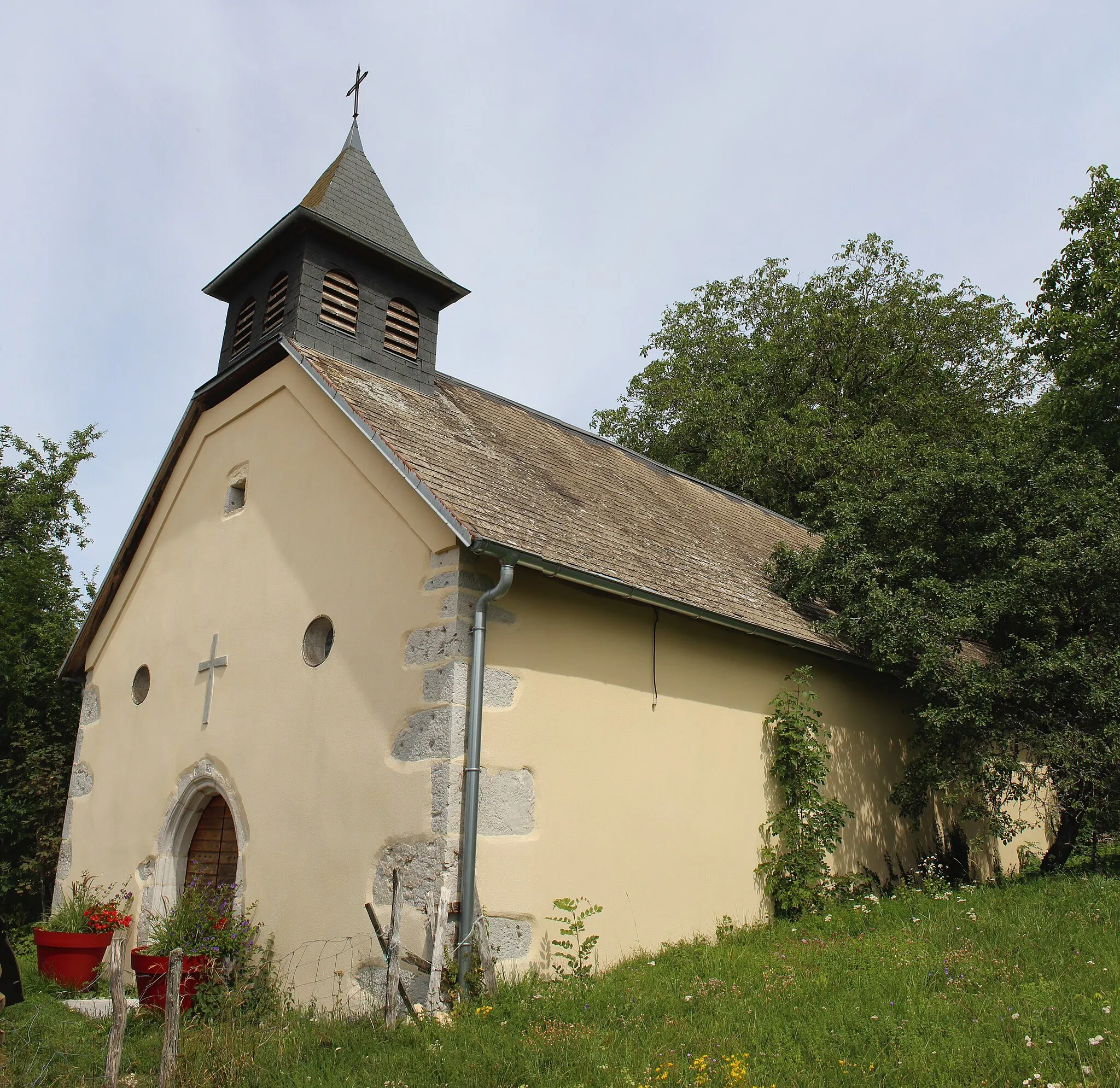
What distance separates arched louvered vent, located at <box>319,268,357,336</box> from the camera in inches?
409

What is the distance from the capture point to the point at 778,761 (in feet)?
30.8

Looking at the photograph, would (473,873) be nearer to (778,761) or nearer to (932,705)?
(778,761)

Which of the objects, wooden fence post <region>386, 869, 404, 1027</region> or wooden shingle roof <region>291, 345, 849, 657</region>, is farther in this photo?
wooden shingle roof <region>291, 345, 849, 657</region>

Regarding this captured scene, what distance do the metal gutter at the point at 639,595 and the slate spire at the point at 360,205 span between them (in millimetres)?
5237

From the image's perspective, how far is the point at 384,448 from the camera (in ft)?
25.8

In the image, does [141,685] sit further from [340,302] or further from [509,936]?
[509,936]

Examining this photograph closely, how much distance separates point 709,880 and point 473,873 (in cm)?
277

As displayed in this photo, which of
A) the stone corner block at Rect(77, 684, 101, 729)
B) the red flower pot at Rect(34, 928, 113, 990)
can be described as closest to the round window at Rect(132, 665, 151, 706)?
the stone corner block at Rect(77, 684, 101, 729)

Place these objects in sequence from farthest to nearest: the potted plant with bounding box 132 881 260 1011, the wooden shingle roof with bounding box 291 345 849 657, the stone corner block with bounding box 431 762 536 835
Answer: the wooden shingle roof with bounding box 291 345 849 657
the potted plant with bounding box 132 881 260 1011
the stone corner block with bounding box 431 762 536 835

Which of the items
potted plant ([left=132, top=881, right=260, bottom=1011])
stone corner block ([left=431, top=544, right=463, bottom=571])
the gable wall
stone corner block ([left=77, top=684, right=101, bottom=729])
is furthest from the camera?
stone corner block ([left=77, top=684, right=101, bottom=729])

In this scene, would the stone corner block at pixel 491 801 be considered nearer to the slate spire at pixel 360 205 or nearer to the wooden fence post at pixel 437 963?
the wooden fence post at pixel 437 963

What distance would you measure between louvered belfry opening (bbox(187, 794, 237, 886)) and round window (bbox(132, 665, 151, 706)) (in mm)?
1852

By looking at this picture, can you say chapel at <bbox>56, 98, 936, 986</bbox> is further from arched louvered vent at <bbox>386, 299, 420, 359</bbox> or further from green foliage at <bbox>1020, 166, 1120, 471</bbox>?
green foliage at <bbox>1020, 166, 1120, 471</bbox>

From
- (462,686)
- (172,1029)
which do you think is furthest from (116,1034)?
(462,686)
